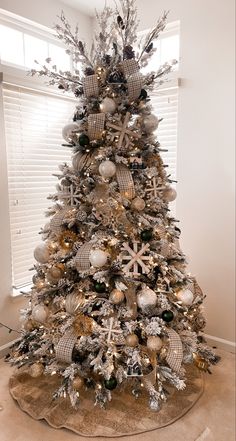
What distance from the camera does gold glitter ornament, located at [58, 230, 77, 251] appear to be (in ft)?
6.14

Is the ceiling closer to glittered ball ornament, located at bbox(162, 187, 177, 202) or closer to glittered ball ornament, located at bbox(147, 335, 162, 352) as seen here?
glittered ball ornament, located at bbox(162, 187, 177, 202)

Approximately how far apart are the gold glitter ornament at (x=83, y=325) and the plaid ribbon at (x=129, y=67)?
1.33 meters

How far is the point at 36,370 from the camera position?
1.93 meters

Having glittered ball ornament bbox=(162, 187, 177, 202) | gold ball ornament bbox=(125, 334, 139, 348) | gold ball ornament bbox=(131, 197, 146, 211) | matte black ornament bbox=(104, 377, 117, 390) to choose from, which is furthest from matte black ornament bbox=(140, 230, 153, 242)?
matte black ornament bbox=(104, 377, 117, 390)

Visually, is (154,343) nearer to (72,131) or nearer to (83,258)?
(83,258)

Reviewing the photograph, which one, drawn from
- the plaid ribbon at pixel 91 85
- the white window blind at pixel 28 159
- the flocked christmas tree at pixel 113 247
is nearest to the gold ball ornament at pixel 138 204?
the flocked christmas tree at pixel 113 247

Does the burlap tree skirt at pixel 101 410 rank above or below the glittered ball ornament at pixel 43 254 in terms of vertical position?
below

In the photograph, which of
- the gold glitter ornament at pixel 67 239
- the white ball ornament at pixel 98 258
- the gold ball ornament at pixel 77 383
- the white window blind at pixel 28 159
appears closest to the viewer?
the white ball ornament at pixel 98 258

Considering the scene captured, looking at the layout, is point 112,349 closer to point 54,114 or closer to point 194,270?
point 194,270

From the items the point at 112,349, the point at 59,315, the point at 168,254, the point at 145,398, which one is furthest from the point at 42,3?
the point at 145,398

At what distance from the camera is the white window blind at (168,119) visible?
2520 millimetres

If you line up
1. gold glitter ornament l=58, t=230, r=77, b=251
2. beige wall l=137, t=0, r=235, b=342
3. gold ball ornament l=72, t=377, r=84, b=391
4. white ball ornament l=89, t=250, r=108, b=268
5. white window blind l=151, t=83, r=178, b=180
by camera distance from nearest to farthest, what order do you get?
white ball ornament l=89, t=250, r=108, b=268
gold ball ornament l=72, t=377, r=84, b=391
gold glitter ornament l=58, t=230, r=77, b=251
beige wall l=137, t=0, r=235, b=342
white window blind l=151, t=83, r=178, b=180

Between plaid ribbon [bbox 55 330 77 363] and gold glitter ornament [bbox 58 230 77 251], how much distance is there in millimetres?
473

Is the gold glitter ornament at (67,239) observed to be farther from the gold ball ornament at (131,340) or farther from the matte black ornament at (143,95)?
the matte black ornament at (143,95)
